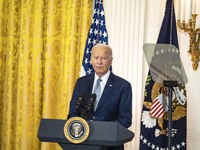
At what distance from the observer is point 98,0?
4.55 m

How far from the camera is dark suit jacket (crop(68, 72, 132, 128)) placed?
2.72 meters

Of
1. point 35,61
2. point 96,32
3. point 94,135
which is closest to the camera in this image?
point 94,135

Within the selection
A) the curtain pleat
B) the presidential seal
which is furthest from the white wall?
the presidential seal

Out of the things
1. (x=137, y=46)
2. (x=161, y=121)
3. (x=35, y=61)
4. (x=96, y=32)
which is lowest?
(x=161, y=121)

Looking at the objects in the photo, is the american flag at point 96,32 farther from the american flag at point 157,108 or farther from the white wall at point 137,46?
the american flag at point 157,108

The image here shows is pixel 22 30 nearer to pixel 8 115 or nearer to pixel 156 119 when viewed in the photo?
pixel 8 115

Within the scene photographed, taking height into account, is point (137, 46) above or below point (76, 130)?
above

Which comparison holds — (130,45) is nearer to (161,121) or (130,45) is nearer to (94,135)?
(161,121)

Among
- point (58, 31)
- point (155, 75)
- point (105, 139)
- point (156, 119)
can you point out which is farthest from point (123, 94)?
point (58, 31)

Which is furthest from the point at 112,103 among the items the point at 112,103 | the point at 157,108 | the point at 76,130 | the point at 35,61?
the point at 35,61

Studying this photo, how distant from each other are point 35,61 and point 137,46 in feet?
4.49

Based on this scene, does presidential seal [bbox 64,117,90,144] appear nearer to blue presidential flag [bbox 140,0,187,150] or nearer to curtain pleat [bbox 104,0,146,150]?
blue presidential flag [bbox 140,0,187,150]

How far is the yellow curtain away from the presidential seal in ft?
8.39

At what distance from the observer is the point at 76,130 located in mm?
2100
